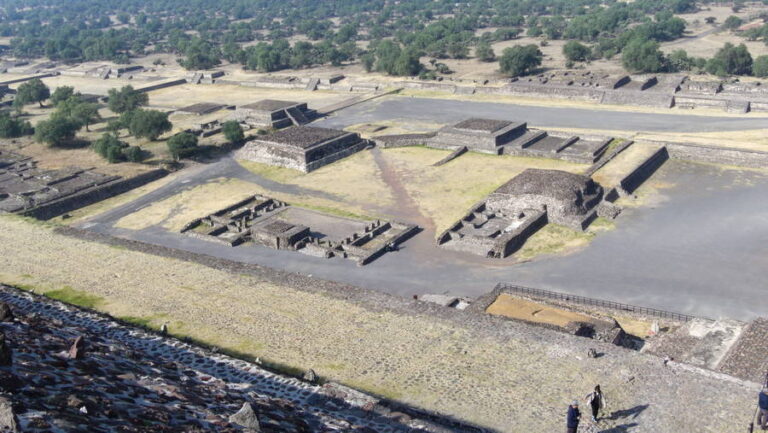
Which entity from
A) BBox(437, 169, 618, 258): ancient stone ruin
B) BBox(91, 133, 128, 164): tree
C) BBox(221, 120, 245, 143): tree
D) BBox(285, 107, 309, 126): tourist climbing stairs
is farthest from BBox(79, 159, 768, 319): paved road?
BBox(285, 107, 309, 126): tourist climbing stairs

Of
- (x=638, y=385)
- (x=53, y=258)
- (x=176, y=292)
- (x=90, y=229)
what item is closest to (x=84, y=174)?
(x=90, y=229)

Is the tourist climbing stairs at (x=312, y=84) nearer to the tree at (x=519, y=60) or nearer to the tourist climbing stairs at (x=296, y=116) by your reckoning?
the tourist climbing stairs at (x=296, y=116)

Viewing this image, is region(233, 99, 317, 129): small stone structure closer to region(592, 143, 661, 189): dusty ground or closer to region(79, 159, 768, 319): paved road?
region(79, 159, 768, 319): paved road

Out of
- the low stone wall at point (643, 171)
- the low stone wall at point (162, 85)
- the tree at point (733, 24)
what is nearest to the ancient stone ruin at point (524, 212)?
the low stone wall at point (643, 171)

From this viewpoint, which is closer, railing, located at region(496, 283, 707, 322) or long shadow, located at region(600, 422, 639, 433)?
long shadow, located at region(600, 422, 639, 433)

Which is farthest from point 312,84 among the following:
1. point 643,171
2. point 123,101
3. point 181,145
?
point 643,171

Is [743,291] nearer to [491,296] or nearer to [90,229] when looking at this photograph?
[491,296]
